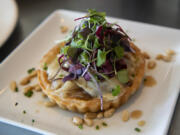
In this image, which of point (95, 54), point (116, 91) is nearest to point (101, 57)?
point (95, 54)

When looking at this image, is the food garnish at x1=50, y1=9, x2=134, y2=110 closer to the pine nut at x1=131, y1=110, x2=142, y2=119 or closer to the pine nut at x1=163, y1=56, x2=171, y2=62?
the pine nut at x1=131, y1=110, x2=142, y2=119

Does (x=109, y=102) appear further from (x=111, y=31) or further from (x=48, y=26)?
(x=48, y=26)

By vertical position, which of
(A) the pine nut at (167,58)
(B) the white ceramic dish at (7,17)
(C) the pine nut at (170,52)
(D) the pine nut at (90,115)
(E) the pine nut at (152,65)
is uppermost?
(B) the white ceramic dish at (7,17)

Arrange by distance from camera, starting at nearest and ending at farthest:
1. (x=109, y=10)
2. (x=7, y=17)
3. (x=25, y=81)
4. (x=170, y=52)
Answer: (x=25, y=81)
(x=170, y=52)
(x=7, y=17)
(x=109, y=10)

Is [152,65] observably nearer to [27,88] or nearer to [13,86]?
[27,88]

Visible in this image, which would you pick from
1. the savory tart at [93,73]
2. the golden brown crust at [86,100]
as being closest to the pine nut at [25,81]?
the golden brown crust at [86,100]

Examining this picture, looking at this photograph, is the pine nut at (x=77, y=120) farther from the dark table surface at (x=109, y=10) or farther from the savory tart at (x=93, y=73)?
the dark table surface at (x=109, y=10)
